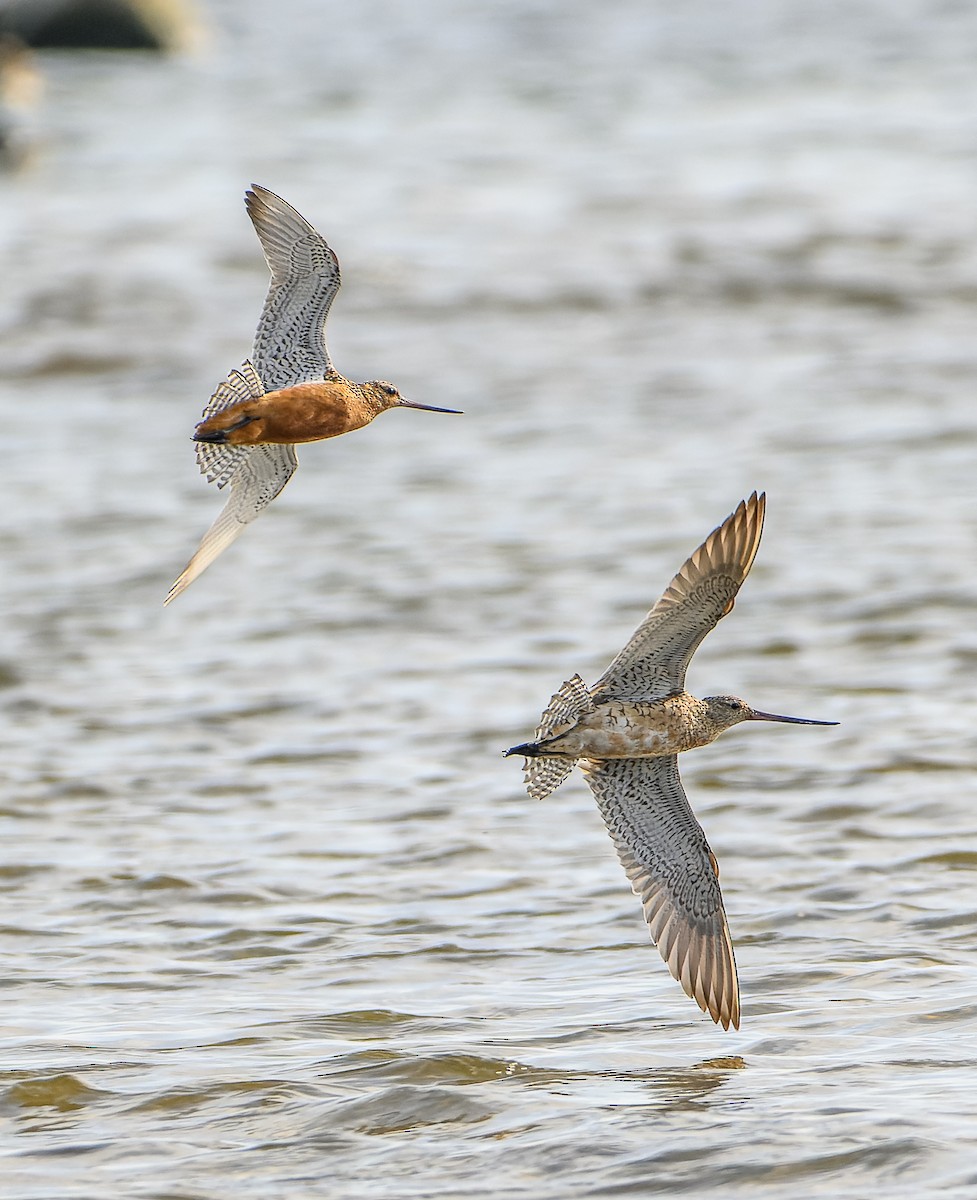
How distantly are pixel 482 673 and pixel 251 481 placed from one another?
3.23 metres

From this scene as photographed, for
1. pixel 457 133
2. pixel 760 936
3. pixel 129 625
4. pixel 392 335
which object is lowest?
pixel 760 936

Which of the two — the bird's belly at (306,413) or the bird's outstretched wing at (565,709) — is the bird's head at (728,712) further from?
the bird's belly at (306,413)

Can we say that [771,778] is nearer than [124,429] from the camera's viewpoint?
Yes

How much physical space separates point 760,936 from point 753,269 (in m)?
8.99

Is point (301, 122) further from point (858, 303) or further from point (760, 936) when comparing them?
point (760, 936)

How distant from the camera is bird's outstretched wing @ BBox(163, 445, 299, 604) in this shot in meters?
4.47

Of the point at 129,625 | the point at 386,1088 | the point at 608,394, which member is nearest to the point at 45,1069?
the point at 386,1088

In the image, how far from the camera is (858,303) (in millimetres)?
13156

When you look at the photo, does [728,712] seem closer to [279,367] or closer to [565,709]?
[565,709]

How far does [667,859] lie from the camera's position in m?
4.95

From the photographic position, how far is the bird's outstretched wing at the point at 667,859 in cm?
483

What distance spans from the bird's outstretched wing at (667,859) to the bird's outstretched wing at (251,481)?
98 cm

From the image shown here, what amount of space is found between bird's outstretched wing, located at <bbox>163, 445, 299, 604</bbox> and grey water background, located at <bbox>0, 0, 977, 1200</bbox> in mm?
1240

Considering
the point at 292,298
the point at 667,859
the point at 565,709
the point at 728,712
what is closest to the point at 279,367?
the point at 292,298
